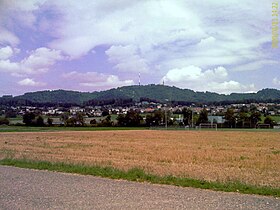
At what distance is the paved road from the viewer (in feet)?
29.3

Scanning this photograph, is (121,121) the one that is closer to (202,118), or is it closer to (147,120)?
(147,120)

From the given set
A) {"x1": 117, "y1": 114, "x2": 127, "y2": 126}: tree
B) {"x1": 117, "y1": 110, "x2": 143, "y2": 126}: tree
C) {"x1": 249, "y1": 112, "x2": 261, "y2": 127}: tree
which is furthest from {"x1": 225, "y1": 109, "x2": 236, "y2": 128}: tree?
{"x1": 117, "y1": 114, "x2": 127, "y2": 126}: tree

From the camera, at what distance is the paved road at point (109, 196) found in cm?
893

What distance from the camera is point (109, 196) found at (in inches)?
396

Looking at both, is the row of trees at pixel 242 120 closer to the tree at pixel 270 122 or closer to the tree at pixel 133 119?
the tree at pixel 270 122

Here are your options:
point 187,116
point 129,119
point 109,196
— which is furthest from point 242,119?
point 109,196

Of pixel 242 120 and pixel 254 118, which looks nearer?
pixel 242 120

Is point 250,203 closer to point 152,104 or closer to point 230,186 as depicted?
point 230,186

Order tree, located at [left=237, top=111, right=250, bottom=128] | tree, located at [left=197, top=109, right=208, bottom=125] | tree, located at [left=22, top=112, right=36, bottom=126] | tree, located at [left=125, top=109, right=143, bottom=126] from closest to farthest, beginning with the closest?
tree, located at [left=22, top=112, right=36, bottom=126] < tree, located at [left=237, top=111, right=250, bottom=128] < tree, located at [left=125, top=109, right=143, bottom=126] < tree, located at [left=197, top=109, right=208, bottom=125]

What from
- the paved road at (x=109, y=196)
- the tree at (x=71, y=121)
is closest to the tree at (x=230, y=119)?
the tree at (x=71, y=121)

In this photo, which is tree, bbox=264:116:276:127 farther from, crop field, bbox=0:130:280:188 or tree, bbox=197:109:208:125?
crop field, bbox=0:130:280:188

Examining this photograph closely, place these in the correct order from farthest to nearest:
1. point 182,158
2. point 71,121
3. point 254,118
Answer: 1. point 254,118
2. point 71,121
3. point 182,158

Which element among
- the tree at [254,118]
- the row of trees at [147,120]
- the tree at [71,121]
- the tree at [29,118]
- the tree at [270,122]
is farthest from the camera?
the tree at [254,118]

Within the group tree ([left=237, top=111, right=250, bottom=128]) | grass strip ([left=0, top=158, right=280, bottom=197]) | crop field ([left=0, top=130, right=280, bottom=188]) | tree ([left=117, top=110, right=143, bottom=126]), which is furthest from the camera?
tree ([left=237, top=111, right=250, bottom=128])
